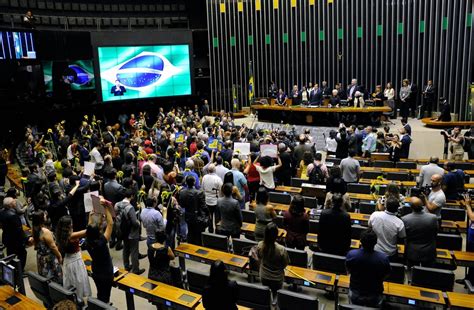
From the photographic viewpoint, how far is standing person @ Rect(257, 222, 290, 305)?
4.27 m

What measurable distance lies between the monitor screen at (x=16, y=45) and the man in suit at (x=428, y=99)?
13.9 m

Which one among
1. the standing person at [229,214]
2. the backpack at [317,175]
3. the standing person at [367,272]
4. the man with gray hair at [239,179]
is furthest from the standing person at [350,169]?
the standing person at [367,272]

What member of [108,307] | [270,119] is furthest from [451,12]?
[108,307]

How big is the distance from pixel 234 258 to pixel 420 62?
47.6 feet

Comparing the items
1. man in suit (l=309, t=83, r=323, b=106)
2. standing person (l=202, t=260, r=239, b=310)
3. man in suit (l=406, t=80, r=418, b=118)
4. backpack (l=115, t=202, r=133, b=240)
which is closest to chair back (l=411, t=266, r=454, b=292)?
standing person (l=202, t=260, r=239, b=310)

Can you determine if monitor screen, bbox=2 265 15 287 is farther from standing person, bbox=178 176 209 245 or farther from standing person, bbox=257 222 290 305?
standing person, bbox=257 222 290 305

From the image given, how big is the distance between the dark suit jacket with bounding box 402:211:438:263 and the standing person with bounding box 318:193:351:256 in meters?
0.67

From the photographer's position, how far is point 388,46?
1750 cm

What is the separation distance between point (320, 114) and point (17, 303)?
41.9ft

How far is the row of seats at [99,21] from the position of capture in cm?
1687

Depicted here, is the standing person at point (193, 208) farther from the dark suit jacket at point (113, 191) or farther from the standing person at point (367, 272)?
the standing person at point (367, 272)

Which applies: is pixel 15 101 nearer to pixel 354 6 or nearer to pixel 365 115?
pixel 365 115

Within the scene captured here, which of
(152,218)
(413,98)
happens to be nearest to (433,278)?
(152,218)

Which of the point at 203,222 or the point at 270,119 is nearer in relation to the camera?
the point at 203,222
